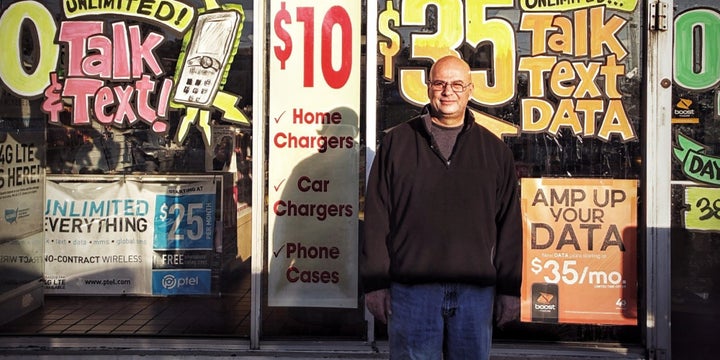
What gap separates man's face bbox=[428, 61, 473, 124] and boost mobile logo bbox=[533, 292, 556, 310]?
2.04 meters

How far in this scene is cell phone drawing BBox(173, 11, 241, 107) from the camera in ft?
16.9

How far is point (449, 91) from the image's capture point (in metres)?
3.51

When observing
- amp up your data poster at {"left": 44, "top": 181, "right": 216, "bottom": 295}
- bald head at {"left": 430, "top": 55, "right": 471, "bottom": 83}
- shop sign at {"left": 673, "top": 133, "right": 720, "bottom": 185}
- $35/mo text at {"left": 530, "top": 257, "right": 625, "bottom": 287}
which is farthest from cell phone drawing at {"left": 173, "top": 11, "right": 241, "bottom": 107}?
shop sign at {"left": 673, "top": 133, "right": 720, "bottom": 185}

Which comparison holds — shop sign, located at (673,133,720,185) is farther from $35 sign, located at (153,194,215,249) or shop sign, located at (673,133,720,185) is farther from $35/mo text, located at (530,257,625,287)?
$35 sign, located at (153,194,215,249)

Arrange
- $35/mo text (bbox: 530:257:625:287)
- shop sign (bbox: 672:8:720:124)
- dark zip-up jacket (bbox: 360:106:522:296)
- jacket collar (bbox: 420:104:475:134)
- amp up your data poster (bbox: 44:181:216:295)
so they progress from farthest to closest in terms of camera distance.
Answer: amp up your data poster (bbox: 44:181:216:295)
$35/mo text (bbox: 530:257:625:287)
shop sign (bbox: 672:8:720:124)
jacket collar (bbox: 420:104:475:134)
dark zip-up jacket (bbox: 360:106:522:296)

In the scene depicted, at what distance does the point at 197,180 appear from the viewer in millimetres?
5293

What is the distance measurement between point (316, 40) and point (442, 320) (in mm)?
2388

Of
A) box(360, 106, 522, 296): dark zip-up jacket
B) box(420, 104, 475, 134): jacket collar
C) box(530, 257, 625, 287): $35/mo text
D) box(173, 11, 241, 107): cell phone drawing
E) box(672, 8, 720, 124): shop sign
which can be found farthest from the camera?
box(173, 11, 241, 107): cell phone drawing

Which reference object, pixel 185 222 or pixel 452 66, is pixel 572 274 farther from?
pixel 185 222

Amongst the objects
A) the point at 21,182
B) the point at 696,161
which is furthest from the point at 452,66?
the point at 21,182

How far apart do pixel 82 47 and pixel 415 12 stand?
2.46 m

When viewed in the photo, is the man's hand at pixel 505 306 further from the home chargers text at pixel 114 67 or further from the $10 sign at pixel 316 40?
the home chargers text at pixel 114 67

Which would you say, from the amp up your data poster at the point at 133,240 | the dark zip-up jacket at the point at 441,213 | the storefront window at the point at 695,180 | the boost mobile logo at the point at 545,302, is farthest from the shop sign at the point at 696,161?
the amp up your data poster at the point at 133,240

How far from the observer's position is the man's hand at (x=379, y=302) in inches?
140
